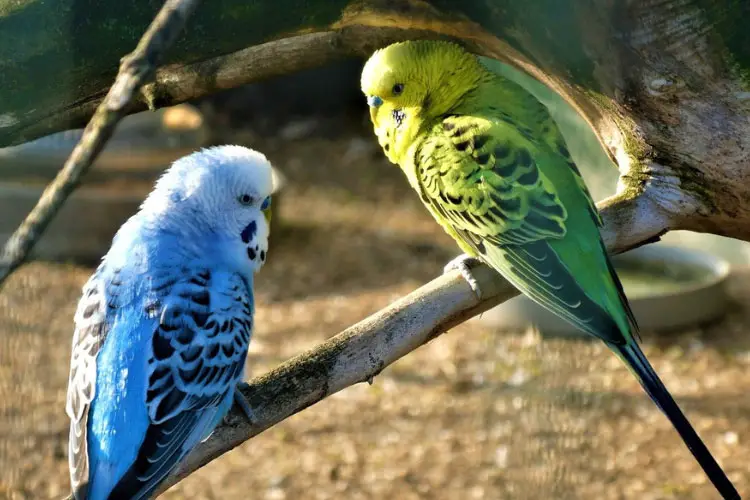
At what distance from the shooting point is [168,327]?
1454 millimetres

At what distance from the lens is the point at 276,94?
6.07 meters

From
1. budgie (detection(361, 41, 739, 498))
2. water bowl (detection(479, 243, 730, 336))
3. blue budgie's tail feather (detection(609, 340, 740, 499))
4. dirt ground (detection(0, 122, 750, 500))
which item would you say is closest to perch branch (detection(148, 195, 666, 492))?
budgie (detection(361, 41, 739, 498))

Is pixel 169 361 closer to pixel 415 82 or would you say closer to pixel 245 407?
pixel 245 407

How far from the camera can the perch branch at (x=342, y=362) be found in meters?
1.56

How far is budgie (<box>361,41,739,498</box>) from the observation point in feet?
5.36

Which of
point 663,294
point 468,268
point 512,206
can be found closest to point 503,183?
point 512,206

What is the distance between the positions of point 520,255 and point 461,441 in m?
1.43

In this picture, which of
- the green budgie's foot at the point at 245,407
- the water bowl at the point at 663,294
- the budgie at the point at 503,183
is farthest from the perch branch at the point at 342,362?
the water bowl at the point at 663,294

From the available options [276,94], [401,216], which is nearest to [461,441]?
[401,216]

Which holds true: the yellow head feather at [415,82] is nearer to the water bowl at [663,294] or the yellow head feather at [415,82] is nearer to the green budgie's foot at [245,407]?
the green budgie's foot at [245,407]

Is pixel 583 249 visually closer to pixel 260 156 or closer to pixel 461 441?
pixel 260 156

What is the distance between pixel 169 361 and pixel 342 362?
0.31m

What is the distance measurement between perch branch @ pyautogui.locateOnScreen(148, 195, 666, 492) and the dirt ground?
703mm

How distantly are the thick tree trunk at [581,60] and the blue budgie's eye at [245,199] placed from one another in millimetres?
251
